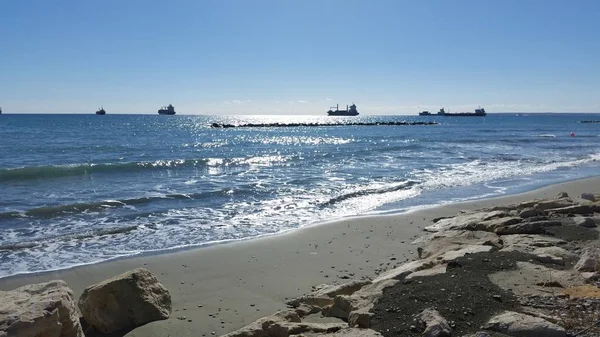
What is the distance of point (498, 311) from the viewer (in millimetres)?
5043

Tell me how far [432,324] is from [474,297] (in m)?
0.98

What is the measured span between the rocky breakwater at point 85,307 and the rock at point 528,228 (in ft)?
20.2

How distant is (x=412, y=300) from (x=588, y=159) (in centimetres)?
3070

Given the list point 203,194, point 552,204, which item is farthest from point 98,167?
point 552,204

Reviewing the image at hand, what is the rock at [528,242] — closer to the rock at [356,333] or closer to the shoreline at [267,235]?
the rock at [356,333]

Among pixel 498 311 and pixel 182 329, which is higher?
pixel 498 311

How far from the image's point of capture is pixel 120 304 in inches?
245

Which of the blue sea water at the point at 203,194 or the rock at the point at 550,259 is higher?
the rock at the point at 550,259

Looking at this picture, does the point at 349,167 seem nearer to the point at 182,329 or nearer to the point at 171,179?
the point at 171,179

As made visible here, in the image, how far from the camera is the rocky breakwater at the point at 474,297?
15.5 feet

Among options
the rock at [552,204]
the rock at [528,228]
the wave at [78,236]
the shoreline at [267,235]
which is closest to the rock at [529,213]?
the rock at [552,204]

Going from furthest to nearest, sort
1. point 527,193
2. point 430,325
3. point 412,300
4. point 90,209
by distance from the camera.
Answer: point 527,193
point 90,209
point 412,300
point 430,325

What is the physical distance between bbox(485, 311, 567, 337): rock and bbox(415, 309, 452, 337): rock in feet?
1.48

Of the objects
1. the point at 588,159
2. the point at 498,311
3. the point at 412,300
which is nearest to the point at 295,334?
the point at 412,300
